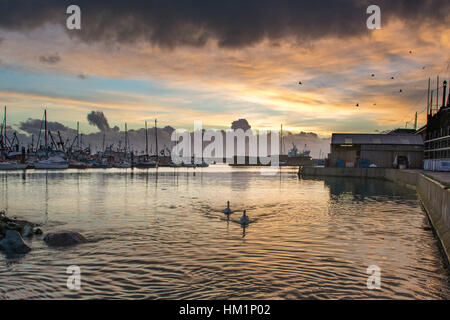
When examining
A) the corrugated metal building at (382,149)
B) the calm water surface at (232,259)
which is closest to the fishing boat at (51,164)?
the corrugated metal building at (382,149)

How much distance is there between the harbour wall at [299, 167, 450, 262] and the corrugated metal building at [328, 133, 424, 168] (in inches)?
157

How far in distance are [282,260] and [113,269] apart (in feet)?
22.6

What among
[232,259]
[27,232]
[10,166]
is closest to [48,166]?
[10,166]

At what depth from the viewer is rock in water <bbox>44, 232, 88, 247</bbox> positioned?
18484 millimetres

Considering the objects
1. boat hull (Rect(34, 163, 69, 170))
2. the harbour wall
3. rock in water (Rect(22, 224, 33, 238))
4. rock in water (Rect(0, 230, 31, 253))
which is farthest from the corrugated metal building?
boat hull (Rect(34, 163, 69, 170))

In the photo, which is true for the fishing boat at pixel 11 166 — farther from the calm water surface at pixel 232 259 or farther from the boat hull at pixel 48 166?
the calm water surface at pixel 232 259

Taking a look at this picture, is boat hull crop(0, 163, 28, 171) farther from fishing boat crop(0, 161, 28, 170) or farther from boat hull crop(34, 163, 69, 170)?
boat hull crop(34, 163, 69, 170)

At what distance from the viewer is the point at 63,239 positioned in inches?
734

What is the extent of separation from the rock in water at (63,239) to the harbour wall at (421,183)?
1692cm

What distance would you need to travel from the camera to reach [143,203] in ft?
126

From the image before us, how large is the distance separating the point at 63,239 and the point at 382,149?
81.6m
